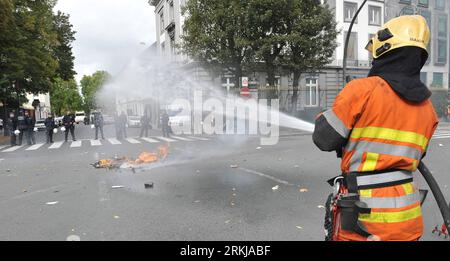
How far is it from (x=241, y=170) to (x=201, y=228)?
13.8 ft

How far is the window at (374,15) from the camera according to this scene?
34500mm

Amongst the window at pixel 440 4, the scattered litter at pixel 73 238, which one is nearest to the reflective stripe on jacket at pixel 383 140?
the scattered litter at pixel 73 238

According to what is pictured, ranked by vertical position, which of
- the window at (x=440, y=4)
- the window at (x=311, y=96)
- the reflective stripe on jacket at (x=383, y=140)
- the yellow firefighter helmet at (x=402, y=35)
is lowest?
the reflective stripe on jacket at (x=383, y=140)

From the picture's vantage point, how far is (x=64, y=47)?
4112 cm

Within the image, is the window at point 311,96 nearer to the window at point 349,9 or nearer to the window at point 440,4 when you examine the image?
the window at point 349,9

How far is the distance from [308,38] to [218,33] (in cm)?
535

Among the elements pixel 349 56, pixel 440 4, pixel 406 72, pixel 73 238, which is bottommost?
pixel 73 238

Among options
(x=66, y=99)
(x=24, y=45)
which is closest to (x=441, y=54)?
(x=24, y=45)

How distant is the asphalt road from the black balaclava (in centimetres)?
262

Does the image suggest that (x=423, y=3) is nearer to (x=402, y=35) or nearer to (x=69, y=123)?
(x=69, y=123)

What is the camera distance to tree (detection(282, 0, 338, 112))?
21.4m

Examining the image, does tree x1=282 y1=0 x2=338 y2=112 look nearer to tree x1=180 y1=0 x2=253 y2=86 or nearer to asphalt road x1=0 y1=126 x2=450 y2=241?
tree x1=180 y1=0 x2=253 y2=86
